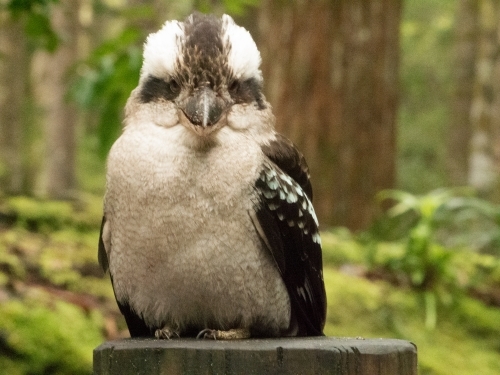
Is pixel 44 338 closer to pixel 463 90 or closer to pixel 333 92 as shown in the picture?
pixel 333 92

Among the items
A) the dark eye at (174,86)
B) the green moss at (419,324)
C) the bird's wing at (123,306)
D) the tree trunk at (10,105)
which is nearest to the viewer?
the dark eye at (174,86)

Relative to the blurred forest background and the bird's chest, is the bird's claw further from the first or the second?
the blurred forest background

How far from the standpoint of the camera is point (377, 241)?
802 centimetres

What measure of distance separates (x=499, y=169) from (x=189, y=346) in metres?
10.6

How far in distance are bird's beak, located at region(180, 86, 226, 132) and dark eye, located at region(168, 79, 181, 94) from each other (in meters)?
0.10

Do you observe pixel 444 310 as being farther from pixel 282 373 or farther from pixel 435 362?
pixel 282 373

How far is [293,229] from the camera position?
3.97 m

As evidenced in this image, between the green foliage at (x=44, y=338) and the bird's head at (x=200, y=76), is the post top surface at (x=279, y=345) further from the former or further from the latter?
the green foliage at (x=44, y=338)

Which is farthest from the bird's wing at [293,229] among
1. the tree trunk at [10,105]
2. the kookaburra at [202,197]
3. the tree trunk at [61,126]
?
the tree trunk at [61,126]

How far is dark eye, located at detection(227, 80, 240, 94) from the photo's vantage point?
3.75 meters

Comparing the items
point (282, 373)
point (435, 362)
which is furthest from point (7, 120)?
point (282, 373)

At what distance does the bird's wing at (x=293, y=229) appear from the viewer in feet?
12.3

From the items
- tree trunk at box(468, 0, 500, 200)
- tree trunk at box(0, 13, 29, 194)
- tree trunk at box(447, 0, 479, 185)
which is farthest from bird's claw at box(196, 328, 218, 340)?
tree trunk at box(447, 0, 479, 185)

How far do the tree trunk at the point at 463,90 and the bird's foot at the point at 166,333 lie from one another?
15828 mm
